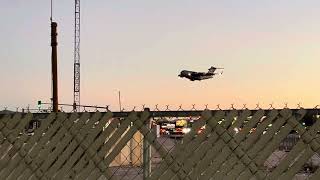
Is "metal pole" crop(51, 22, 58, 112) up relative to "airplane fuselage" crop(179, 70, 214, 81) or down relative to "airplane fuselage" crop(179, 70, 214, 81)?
up

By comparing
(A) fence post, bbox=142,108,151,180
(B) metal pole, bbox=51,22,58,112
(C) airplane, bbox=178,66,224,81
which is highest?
(A) fence post, bbox=142,108,151,180

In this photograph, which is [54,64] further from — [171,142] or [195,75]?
[195,75]

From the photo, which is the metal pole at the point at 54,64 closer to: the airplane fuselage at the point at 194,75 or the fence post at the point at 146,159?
the fence post at the point at 146,159

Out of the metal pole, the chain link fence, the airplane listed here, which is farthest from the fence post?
the airplane

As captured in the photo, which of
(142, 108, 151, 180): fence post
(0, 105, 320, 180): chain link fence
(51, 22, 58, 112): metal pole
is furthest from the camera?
(51, 22, 58, 112): metal pole

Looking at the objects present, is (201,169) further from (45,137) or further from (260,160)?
(45,137)

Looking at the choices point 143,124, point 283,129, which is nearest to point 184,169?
point 143,124

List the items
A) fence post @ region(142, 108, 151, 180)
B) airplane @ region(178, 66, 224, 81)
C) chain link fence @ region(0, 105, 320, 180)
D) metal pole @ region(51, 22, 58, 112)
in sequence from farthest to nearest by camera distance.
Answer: airplane @ region(178, 66, 224, 81)
metal pole @ region(51, 22, 58, 112)
fence post @ region(142, 108, 151, 180)
chain link fence @ region(0, 105, 320, 180)

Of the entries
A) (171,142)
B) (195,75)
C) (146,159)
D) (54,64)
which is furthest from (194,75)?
Answer: (146,159)

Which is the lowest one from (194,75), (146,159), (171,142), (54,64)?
(194,75)

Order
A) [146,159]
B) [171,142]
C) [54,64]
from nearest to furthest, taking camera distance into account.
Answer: [146,159] → [171,142] → [54,64]

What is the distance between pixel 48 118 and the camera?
22.8 feet

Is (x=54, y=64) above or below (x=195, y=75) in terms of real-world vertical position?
above

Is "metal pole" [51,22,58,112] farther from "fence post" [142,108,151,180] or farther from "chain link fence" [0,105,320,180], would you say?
"fence post" [142,108,151,180]
